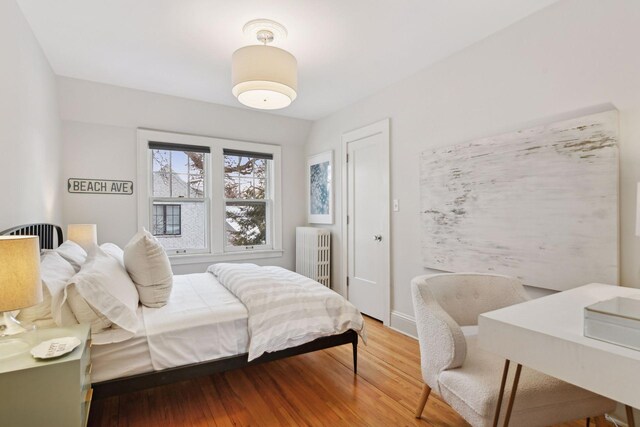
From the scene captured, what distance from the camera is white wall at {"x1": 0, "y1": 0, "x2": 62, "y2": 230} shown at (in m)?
1.92

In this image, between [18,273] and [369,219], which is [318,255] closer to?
[369,219]

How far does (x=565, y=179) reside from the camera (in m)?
2.02

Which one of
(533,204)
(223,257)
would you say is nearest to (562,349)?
(533,204)

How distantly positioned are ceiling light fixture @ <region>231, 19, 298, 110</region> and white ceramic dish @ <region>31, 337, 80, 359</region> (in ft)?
5.63

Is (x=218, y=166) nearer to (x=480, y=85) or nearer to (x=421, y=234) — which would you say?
(x=421, y=234)

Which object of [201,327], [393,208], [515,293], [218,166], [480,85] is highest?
[480,85]

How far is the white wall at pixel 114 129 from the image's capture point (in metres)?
3.37

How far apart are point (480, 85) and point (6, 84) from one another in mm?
3235

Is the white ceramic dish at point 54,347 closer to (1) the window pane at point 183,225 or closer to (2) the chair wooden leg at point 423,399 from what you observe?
(2) the chair wooden leg at point 423,399

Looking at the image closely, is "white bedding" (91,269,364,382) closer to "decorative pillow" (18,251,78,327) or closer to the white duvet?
the white duvet

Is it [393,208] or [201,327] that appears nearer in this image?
[201,327]

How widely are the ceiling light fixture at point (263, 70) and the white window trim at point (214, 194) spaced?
6.43 ft

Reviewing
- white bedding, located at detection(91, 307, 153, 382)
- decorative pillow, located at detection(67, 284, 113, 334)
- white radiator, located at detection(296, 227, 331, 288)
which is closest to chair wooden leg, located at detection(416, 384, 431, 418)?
white bedding, located at detection(91, 307, 153, 382)

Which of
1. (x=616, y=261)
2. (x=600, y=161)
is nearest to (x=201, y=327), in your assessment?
(x=616, y=261)
